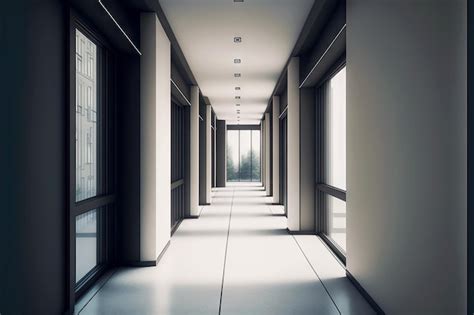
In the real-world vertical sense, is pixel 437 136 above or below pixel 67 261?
above

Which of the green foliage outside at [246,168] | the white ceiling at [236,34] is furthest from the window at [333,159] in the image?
the green foliage outside at [246,168]

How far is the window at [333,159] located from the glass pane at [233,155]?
16.2 m

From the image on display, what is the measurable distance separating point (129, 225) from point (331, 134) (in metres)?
3.29

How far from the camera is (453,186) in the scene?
2.39 m

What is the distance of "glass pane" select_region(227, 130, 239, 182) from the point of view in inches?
941

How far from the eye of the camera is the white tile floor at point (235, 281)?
3.98 meters

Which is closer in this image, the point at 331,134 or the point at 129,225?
the point at 129,225

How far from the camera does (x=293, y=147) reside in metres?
8.08

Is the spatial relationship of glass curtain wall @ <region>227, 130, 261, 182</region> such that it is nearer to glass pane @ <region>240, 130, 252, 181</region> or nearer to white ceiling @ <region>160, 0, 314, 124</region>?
glass pane @ <region>240, 130, 252, 181</region>

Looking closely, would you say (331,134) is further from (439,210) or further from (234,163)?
(234,163)

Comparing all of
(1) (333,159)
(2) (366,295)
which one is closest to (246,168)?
(1) (333,159)

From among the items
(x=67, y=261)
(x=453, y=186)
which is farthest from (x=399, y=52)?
(x=67, y=261)

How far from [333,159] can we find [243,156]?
692 inches

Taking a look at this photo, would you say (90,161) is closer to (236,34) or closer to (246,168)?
(236,34)
